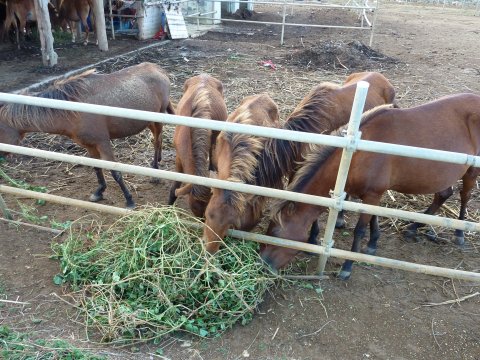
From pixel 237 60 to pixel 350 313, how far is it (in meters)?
8.34

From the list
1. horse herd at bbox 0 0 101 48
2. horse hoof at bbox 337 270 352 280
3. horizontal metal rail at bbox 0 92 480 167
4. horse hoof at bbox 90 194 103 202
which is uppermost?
horse herd at bbox 0 0 101 48

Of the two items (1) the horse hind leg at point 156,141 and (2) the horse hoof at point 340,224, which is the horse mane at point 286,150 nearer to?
(2) the horse hoof at point 340,224

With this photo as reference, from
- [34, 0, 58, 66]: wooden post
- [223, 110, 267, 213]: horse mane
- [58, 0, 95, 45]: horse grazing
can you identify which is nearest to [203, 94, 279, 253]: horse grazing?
[223, 110, 267, 213]: horse mane

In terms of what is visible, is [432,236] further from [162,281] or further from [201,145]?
[162,281]

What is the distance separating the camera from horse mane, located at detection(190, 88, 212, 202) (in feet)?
10.3

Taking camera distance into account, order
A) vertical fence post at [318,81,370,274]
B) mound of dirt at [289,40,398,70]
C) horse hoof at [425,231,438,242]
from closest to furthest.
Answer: vertical fence post at [318,81,370,274]
horse hoof at [425,231,438,242]
mound of dirt at [289,40,398,70]

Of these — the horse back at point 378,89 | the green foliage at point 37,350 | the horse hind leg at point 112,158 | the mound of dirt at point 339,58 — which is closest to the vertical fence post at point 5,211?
the horse hind leg at point 112,158

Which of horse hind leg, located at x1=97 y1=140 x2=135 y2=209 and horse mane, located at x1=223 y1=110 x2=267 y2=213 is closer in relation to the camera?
horse mane, located at x1=223 y1=110 x2=267 y2=213

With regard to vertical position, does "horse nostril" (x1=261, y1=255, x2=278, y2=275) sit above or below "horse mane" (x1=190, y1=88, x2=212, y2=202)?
below

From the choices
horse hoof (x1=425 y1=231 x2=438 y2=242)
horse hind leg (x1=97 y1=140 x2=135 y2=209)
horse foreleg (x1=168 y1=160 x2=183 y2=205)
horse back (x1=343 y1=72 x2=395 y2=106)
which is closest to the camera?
horse foreleg (x1=168 y1=160 x2=183 y2=205)

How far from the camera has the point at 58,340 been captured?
2500 millimetres

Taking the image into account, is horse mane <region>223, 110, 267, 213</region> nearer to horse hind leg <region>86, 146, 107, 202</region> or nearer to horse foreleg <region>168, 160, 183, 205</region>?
horse foreleg <region>168, 160, 183, 205</region>

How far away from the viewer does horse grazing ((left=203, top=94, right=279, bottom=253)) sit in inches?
108

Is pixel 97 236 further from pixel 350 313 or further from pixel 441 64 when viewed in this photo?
pixel 441 64
